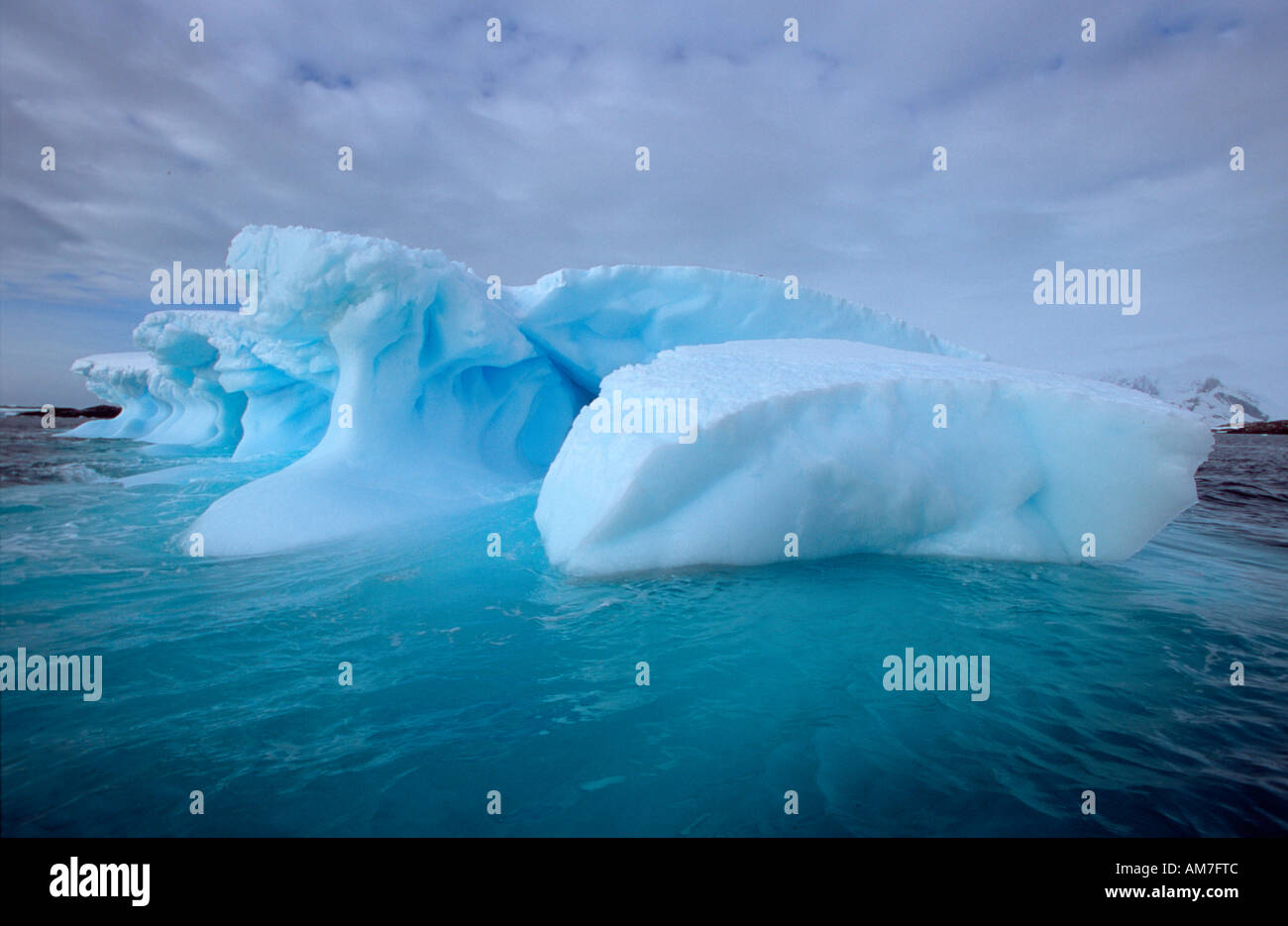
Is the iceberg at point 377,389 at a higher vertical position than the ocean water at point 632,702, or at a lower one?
higher

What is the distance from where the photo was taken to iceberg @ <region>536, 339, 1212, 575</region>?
4.79 metres

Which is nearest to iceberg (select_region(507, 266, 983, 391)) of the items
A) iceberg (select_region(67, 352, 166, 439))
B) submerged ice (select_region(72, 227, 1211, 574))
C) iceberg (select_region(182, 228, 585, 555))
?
submerged ice (select_region(72, 227, 1211, 574))

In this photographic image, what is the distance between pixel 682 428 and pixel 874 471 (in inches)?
69.1

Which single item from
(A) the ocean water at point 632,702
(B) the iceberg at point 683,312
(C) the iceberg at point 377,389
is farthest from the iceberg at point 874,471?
(B) the iceberg at point 683,312

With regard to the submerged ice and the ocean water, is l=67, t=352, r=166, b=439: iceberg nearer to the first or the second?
the submerged ice

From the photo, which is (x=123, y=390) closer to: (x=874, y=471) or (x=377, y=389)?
(x=377, y=389)

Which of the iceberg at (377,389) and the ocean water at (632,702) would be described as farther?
the iceberg at (377,389)

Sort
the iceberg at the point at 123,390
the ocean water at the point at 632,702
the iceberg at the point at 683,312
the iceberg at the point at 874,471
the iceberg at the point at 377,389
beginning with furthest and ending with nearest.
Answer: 1. the iceberg at the point at 123,390
2. the iceberg at the point at 683,312
3. the iceberg at the point at 377,389
4. the iceberg at the point at 874,471
5. the ocean water at the point at 632,702

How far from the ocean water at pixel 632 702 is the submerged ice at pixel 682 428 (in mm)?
476

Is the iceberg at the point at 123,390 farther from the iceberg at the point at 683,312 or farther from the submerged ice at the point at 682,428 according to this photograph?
the iceberg at the point at 683,312

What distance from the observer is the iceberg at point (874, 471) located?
4793 mm

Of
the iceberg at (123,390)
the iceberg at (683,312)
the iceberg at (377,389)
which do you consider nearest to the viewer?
the iceberg at (377,389)

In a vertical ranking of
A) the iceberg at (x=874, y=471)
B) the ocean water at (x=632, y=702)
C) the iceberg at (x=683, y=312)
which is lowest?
the ocean water at (x=632, y=702)

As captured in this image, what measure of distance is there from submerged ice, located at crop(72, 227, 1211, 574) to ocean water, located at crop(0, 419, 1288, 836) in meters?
0.48
